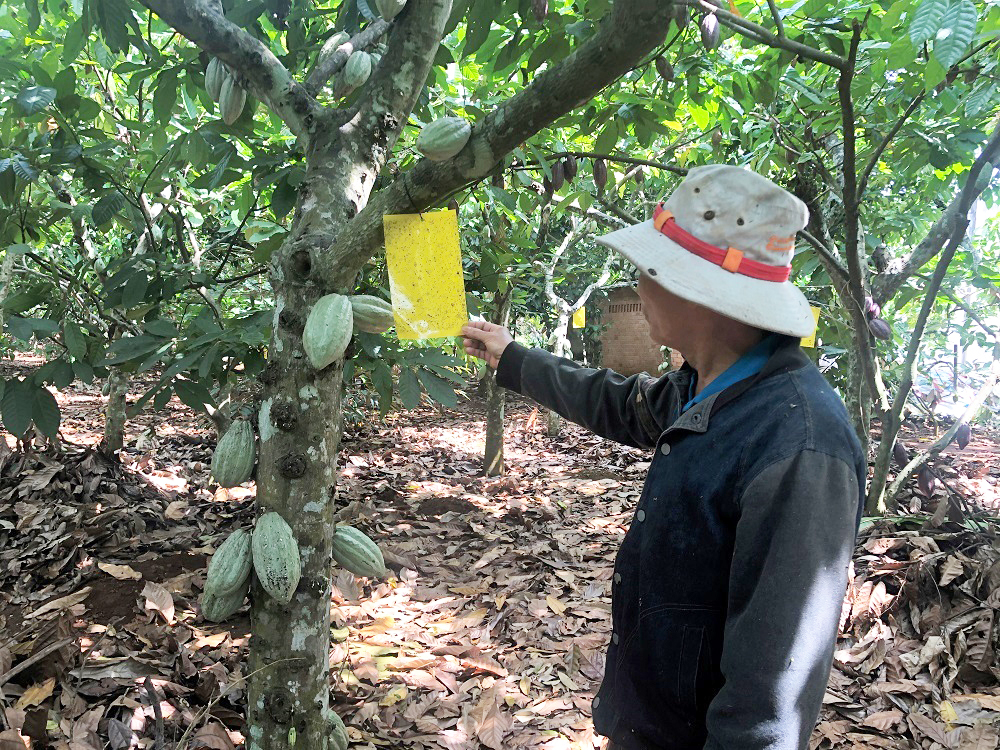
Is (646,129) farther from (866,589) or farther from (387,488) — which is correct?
(387,488)

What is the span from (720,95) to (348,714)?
274cm

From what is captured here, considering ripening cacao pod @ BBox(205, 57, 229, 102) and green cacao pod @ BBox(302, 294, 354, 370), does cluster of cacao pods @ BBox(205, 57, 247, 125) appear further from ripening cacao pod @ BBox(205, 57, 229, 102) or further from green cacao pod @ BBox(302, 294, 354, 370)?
green cacao pod @ BBox(302, 294, 354, 370)

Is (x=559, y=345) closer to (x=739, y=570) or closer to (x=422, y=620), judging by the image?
(x=422, y=620)

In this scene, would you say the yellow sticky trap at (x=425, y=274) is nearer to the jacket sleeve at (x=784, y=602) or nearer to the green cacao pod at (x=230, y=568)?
the green cacao pod at (x=230, y=568)

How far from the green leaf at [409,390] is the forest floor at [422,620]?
66 centimetres

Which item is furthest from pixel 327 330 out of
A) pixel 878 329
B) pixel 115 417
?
pixel 115 417

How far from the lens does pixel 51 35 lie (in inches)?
105

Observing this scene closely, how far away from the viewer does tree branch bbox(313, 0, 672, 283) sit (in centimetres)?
88

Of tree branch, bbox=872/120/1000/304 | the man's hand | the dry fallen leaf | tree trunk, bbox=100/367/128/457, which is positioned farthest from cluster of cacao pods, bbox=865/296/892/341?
tree trunk, bbox=100/367/128/457

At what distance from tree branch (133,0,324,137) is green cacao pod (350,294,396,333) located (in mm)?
387

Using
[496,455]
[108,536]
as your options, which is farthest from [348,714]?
[496,455]

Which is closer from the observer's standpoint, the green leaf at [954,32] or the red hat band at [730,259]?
the red hat band at [730,259]

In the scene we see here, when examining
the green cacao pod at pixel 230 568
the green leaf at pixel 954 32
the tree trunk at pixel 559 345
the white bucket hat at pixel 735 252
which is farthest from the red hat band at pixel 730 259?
the tree trunk at pixel 559 345

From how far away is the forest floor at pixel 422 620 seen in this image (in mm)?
1866
